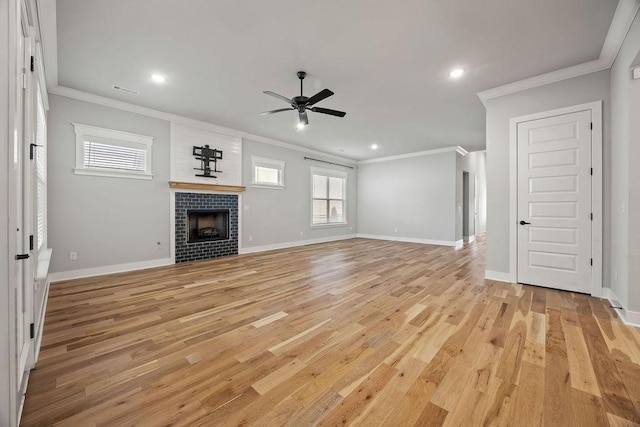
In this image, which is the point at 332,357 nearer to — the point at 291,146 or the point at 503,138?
the point at 503,138

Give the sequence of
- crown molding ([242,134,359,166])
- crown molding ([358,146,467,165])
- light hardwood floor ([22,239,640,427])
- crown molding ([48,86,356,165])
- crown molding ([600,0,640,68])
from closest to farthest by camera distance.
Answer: light hardwood floor ([22,239,640,427]) < crown molding ([600,0,640,68]) < crown molding ([48,86,356,165]) < crown molding ([242,134,359,166]) < crown molding ([358,146,467,165])

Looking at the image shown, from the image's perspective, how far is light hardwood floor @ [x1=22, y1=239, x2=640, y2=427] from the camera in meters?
1.37

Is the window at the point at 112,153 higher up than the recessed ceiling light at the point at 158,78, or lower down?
lower down

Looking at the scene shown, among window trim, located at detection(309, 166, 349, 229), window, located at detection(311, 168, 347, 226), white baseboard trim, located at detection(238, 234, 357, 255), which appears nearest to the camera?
white baseboard trim, located at detection(238, 234, 357, 255)

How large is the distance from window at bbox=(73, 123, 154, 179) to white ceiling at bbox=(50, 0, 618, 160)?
61 centimetres

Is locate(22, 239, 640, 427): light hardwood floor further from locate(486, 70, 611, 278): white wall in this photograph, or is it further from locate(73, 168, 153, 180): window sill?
locate(73, 168, 153, 180): window sill

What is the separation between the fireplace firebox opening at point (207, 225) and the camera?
5.37 meters

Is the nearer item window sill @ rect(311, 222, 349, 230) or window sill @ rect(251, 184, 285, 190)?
window sill @ rect(251, 184, 285, 190)

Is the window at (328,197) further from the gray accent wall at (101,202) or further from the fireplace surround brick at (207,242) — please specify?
the gray accent wall at (101,202)

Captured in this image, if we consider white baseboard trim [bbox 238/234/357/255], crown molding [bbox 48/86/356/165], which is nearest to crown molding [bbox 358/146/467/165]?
white baseboard trim [bbox 238/234/357/255]

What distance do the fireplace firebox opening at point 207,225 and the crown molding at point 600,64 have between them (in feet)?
17.4

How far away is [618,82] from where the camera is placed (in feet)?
8.98

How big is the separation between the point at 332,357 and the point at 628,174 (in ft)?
10.4

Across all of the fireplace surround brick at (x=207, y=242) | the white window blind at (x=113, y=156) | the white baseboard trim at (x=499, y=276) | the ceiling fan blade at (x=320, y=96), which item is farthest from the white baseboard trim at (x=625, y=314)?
the white window blind at (x=113, y=156)
